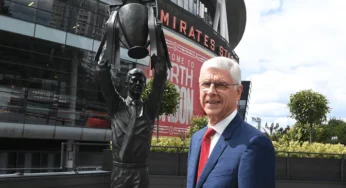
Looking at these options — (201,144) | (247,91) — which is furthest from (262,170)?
(247,91)

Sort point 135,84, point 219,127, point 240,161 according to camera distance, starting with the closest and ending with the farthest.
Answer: point 240,161, point 219,127, point 135,84

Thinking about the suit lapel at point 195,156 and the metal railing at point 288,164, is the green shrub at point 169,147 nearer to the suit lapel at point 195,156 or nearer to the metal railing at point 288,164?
the metal railing at point 288,164

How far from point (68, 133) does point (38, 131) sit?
2178 millimetres

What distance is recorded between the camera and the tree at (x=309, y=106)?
19938mm

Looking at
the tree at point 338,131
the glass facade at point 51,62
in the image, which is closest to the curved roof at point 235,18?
the tree at point 338,131

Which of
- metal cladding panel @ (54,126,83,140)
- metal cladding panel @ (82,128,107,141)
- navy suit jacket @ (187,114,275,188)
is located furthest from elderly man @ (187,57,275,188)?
metal cladding panel @ (82,128,107,141)

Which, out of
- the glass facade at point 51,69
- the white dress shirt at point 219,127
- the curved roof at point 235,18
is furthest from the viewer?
Answer: the curved roof at point 235,18

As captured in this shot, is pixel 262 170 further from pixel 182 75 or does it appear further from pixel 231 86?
pixel 182 75

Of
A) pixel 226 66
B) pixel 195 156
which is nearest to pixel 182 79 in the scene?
pixel 195 156

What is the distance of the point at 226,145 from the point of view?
2.14 m

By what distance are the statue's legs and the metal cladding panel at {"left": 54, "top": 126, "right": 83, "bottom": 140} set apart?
761 inches

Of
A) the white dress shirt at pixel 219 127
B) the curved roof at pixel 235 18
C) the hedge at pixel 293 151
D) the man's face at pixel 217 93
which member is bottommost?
the hedge at pixel 293 151

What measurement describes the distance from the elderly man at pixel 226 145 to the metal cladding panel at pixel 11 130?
2062cm

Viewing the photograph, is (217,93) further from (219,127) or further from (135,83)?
(135,83)
